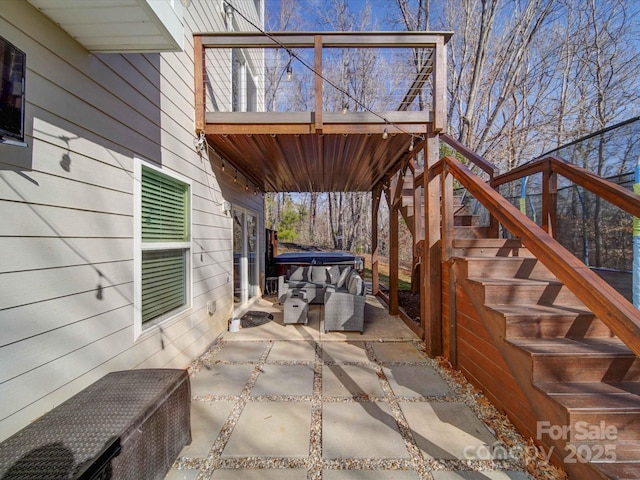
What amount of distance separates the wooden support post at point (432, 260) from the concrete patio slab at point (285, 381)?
5.05 feet

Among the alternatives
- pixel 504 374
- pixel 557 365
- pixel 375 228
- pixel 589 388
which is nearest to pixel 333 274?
pixel 375 228

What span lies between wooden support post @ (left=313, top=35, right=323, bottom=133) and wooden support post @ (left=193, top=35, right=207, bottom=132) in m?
1.40

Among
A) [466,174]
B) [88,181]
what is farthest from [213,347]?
[466,174]

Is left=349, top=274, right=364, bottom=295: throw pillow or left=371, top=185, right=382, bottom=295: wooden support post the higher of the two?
left=371, top=185, right=382, bottom=295: wooden support post

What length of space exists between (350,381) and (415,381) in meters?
0.67

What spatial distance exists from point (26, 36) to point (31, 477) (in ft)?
6.77

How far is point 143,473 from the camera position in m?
1.41

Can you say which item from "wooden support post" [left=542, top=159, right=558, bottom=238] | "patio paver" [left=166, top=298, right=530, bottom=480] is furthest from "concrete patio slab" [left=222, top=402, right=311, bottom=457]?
"wooden support post" [left=542, top=159, right=558, bottom=238]

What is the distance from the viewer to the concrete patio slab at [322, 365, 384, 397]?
8.43ft

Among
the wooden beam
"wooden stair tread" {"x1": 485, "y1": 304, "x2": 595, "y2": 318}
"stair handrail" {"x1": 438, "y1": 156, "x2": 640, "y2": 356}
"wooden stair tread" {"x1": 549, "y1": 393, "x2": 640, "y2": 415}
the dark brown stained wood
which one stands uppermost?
the wooden beam

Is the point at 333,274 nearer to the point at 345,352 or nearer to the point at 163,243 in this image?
the point at 345,352

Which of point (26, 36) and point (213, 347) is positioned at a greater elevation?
point (26, 36)

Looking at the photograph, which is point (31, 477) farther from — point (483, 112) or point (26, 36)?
point (483, 112)

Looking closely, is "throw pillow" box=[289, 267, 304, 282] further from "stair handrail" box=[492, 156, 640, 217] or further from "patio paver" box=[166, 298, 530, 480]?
→ "stair handrail" box=[492, 156, 640, 217]
